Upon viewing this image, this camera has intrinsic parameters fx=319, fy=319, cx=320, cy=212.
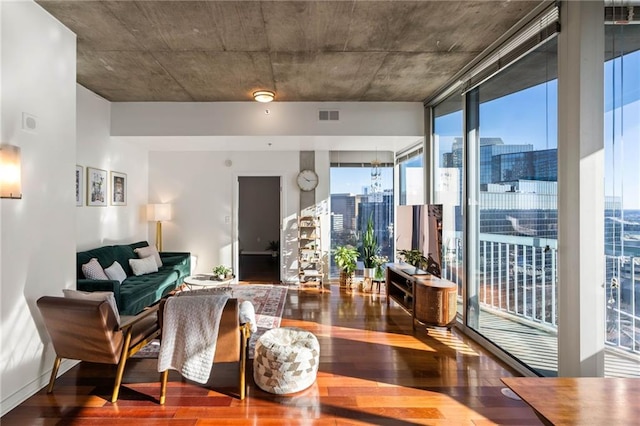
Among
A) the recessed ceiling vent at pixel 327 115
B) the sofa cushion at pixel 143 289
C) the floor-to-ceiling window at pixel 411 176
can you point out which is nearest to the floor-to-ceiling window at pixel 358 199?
the floor-to-ceiling window at pixel 411 176

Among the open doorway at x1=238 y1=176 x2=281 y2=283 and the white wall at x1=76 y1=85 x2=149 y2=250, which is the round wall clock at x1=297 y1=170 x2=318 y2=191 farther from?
the open doorway at x1=238 y1=176 x2=281 y2=283

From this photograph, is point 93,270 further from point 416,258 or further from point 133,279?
point 416,258

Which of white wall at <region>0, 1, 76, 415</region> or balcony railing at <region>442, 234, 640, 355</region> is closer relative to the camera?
balcony railing at <region>442, 234, 640, 355</region>

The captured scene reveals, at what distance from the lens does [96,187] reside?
4.43 m

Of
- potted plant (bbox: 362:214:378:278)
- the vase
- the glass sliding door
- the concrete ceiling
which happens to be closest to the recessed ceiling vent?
the concrete ceiling

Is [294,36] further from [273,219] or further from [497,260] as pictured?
[273,219]

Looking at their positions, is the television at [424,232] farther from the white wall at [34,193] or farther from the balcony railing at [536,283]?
the white wall at [34,193]

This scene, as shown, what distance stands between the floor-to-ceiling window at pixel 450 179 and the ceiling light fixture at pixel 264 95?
233 cm

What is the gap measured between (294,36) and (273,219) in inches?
296

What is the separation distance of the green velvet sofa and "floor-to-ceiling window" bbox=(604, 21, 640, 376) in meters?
4.38

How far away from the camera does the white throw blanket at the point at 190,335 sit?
2.36 metres

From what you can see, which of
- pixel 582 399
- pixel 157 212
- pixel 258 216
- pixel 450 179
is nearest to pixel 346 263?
pixel 450 179

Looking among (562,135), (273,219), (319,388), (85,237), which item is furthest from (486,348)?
(273,219)

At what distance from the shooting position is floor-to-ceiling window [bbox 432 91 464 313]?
12.5 feet
